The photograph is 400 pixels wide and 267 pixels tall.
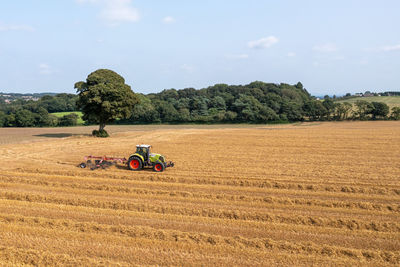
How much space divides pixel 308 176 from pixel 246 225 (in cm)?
690

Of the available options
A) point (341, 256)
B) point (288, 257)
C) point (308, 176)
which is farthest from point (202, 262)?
point (308, 176)

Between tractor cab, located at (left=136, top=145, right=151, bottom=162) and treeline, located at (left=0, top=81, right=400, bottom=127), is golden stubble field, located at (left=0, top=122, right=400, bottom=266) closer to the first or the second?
tractor cab, located at (left=136, top=145, right=151, bottom=162)

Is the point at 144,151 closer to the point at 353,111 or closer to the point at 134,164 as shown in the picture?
the point at 134,164

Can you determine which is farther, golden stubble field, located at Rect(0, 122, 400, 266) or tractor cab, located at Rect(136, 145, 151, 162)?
tractor cab, located at Rect(136, 145, 151, 162)

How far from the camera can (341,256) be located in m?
7.47

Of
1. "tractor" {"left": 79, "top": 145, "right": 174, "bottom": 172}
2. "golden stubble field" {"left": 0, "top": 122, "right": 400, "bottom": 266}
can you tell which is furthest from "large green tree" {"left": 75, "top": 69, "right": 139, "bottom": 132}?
"tractor" {"left": 79, "top": 145, "right": 174, "bottom": 172}

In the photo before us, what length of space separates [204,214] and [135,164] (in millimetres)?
7293

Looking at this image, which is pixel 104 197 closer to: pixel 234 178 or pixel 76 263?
pixel 76 263

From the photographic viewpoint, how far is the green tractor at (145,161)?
1591cm

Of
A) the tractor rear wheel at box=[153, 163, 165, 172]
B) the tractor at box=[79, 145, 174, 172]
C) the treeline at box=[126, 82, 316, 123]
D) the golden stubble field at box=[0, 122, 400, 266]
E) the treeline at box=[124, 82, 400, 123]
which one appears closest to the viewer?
the golden stubble field at box=[0, 122, 400, 266]

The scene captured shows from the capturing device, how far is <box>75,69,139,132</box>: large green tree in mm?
31141

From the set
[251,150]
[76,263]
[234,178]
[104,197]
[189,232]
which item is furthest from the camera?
[251,150]

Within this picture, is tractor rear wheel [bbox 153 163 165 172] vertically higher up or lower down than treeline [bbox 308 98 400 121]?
lower down

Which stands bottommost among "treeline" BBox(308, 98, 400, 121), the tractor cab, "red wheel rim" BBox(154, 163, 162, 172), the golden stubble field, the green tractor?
the golden stubble field
